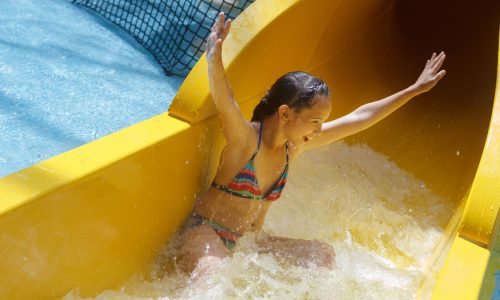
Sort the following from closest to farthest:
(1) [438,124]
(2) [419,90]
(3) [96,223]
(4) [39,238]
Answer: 1. (4) [39,238]
2. (3) [96,223]
3. (2) [419,90]
4. (1) [438,124]

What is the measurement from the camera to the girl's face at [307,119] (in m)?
2.09

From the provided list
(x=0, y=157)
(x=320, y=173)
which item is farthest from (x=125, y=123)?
(x=320, y=173)

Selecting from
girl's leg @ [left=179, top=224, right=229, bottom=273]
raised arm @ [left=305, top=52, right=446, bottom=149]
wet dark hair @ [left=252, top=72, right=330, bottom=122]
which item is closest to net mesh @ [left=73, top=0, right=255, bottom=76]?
raised arm @ [left=305, top=52, right=446, bottom=149]

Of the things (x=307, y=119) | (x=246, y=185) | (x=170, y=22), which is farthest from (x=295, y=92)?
(x=170, y=22)

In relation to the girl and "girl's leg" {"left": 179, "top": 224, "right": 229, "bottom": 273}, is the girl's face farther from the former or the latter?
"girl's leg" {"left": 179, "top": 224, "right": 229, "bottom": 273}

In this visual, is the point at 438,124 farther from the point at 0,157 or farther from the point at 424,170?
the point at 0,157

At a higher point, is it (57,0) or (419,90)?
(419,90)

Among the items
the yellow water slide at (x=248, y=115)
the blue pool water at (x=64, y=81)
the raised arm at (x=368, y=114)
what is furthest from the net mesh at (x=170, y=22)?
the raised arm at (x=368, y=114)

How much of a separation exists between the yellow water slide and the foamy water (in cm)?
7

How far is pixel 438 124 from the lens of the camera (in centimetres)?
315

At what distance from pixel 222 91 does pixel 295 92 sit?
9.2 inches

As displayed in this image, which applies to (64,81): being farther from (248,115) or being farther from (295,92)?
(295,92)

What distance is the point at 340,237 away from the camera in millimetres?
2639

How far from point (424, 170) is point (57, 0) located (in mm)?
2791
